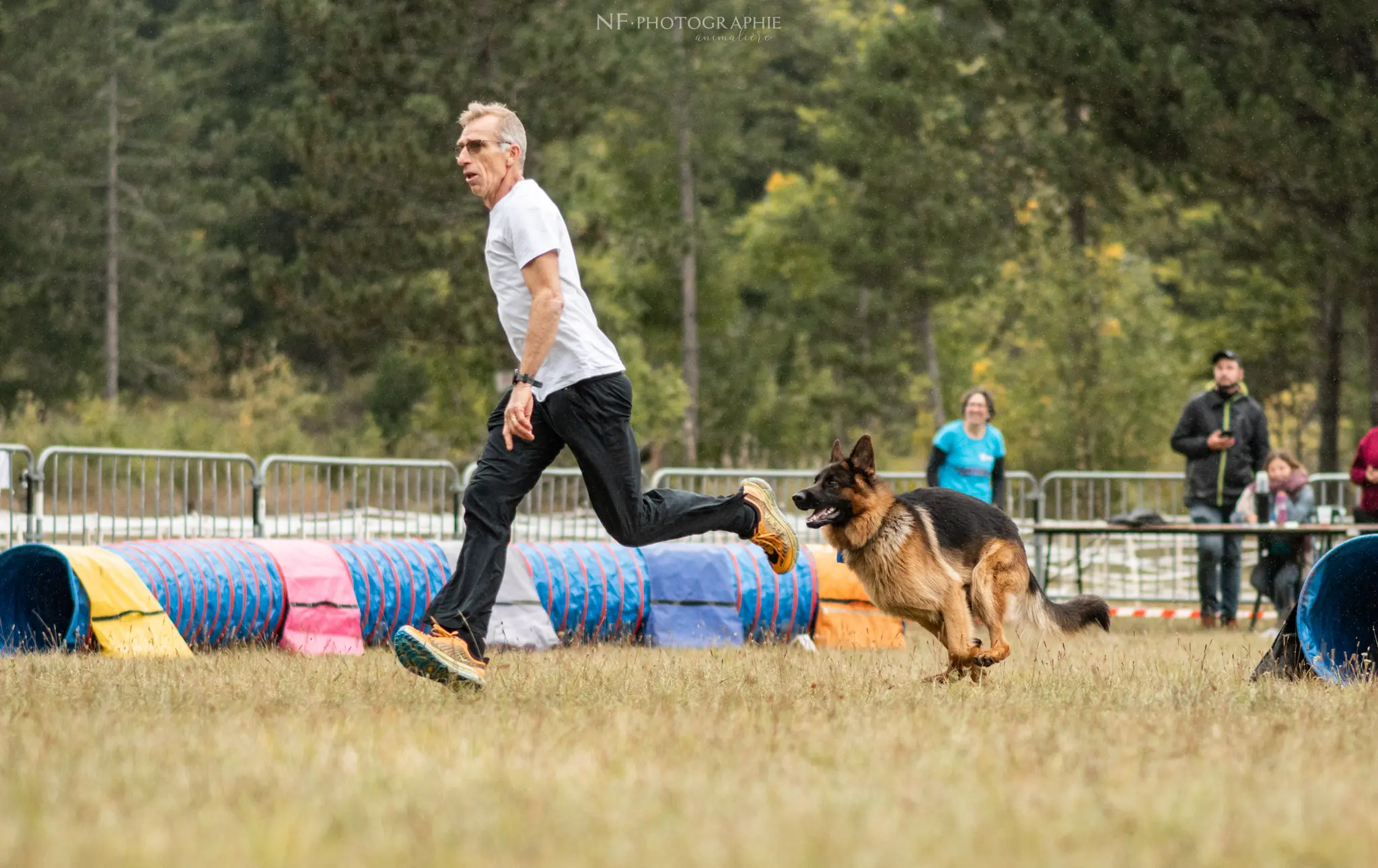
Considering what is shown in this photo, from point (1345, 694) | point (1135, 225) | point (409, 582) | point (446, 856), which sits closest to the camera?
point (446, 856)

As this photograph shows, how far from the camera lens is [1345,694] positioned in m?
5.43

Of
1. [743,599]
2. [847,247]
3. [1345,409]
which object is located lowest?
[743,599]

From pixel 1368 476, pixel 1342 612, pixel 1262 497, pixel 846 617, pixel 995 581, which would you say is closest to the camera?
pixel 1342 612

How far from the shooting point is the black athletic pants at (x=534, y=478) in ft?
17.5

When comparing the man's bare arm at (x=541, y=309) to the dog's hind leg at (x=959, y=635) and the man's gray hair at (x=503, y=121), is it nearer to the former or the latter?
the man's gray hair at (x=503, y=121)

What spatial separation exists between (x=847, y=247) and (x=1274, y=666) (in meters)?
28.1

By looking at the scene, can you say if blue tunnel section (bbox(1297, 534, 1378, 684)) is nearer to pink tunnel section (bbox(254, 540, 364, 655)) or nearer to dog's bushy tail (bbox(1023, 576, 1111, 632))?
dog's bushy tail (bbox(1023, 576, 1111, 632))

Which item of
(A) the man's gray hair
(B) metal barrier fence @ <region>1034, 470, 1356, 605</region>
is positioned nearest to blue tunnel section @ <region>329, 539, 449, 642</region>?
(A) the man's gray hair

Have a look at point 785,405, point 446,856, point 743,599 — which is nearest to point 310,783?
point 446,856

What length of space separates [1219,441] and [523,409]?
8461 mm

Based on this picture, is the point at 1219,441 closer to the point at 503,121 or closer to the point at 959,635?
the point at 959,635

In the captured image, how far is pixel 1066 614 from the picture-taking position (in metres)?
7.40

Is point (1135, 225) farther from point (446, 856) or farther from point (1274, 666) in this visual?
point (446, 856)

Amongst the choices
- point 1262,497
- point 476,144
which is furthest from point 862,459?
point 1262,497
